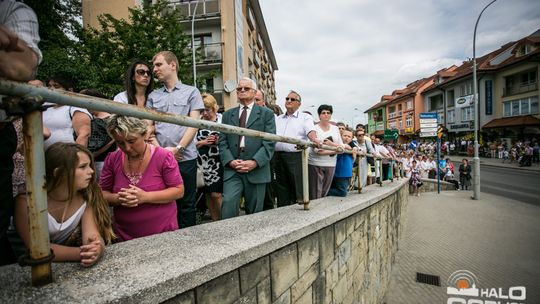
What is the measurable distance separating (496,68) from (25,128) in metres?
39.4

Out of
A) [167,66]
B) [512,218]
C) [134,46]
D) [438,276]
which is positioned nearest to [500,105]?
[512,218]

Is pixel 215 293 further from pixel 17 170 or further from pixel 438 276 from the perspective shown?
pixel 438 276

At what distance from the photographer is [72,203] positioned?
136cm

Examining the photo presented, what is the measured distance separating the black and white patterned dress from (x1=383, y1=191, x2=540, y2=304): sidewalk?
15.5 feet

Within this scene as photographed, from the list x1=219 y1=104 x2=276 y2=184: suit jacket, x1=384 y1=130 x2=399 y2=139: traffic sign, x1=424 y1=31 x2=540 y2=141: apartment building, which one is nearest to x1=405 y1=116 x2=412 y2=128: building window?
x1=424 y1=31 x2=540 y2=141: apartment building

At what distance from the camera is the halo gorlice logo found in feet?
20.5

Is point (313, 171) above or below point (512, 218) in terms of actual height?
above

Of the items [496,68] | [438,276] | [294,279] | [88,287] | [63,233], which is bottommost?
[438,276]

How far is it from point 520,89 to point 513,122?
3.96 metres

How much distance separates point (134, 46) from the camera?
11.3 meters

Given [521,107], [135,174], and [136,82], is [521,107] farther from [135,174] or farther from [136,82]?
[135,174]

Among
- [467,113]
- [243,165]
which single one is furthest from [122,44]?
[467,113]

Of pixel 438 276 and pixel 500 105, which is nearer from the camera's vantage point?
pixel 438 276

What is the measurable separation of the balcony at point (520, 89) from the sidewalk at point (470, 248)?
859 inches
